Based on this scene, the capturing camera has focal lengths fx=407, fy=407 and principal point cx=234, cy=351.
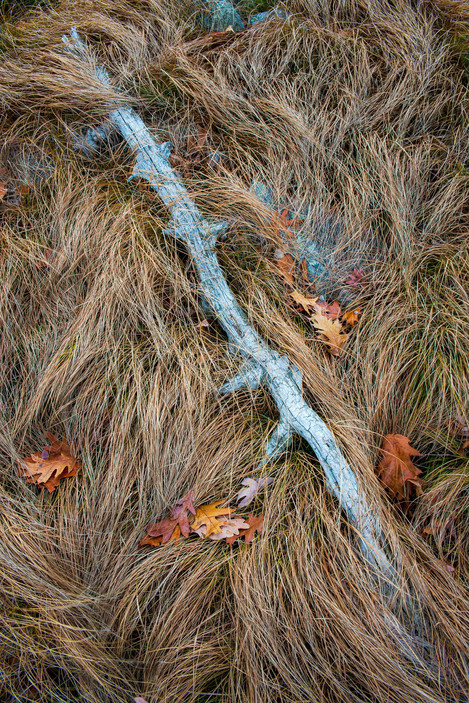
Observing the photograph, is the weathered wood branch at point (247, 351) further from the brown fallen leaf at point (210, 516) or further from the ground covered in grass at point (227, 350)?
the brown fallen leaf at point (210, 516)

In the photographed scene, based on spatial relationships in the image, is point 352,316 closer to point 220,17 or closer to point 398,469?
point 398,469

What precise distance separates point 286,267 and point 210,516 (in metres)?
1.42

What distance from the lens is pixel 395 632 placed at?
167 centimetres

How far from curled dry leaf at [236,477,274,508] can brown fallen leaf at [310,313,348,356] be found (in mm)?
784

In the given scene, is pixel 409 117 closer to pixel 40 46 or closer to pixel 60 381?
pixel 40 46

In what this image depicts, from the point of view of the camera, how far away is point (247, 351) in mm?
2117

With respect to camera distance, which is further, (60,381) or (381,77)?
(381,77)

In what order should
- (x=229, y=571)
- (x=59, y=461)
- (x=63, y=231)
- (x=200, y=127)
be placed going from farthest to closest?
(x=200, y=127), (x=63, y=231), (x=59, y=461), (x=229, y=571)

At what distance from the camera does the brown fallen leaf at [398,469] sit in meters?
1.99

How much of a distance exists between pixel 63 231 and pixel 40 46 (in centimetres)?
146

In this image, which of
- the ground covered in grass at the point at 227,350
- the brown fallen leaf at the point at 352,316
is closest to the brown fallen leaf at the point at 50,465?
the ground covered in grass at the point at 227,350

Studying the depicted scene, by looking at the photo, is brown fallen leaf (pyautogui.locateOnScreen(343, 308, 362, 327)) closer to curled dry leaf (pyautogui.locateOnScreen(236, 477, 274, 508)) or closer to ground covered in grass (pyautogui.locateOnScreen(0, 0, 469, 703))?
ground covered in grass (pyautogui.locateOnScreen(0, 0, 469, 703))

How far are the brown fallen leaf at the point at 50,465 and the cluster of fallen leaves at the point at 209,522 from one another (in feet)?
1.62

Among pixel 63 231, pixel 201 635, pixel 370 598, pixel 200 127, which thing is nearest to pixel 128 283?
pixel 63 231
